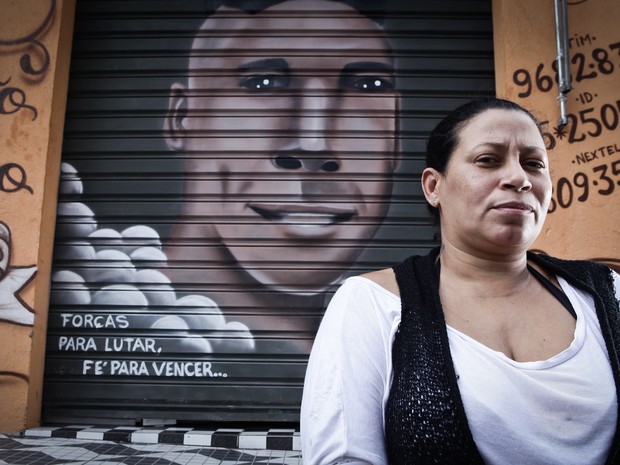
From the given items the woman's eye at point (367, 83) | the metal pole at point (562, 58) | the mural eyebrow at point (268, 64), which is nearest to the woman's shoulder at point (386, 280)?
the metal pole at point (562, 58)

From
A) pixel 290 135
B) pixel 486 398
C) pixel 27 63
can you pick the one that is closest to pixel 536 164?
pixel 486 398

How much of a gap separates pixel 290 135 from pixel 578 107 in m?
2.30

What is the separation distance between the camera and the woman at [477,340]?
3.83 feet

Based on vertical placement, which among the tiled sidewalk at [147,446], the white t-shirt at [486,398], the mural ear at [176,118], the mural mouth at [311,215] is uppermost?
the mural ear at [176,118]

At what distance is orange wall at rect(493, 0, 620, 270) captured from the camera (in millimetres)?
3697

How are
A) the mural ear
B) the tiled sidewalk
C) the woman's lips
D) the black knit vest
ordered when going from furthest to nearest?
the mural ear < the tiled sidewalk < the woman's lips < the black knit vest

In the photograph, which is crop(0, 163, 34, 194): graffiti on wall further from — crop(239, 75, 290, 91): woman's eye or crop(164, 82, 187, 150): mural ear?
crop(239, 75, 290, 91): woman's eye

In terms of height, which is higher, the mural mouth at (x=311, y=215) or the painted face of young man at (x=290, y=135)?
the painted face of young man at (x=290, y=135)

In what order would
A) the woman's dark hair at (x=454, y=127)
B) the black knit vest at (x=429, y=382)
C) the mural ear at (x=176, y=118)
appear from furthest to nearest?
1. the mural ear at (x=176, y=118)
2. the woman's dark hair at (x=454, y=127)
3. the black knit vest at (x=429, y=382)

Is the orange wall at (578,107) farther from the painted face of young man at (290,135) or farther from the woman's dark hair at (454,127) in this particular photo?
the woman's dark hair at (454,127)

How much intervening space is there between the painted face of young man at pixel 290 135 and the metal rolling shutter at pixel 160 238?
61mm

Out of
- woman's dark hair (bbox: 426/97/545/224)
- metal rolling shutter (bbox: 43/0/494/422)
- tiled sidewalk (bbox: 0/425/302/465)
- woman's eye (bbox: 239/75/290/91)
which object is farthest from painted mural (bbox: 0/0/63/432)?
woman's dark hair (bbox: 426/97/545/224)

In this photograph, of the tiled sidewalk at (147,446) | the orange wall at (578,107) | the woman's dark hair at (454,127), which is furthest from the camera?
the orange wall at (578,107)

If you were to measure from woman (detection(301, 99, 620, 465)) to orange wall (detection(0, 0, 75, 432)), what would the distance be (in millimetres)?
3404
